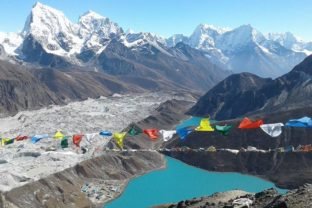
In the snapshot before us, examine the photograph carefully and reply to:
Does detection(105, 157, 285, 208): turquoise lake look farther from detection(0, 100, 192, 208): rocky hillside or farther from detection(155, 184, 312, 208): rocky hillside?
detection(155, 184, 312, 208): rocky hillside

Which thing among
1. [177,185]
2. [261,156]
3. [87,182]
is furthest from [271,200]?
[261,156]

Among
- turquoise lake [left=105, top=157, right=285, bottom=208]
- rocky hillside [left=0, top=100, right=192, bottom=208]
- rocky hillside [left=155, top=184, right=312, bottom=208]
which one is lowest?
turquoise lake [left=105, top=157, right=285, bottom=208]

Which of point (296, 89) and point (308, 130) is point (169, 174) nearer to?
point (308, 130)

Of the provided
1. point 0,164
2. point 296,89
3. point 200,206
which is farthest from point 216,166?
point 296,89

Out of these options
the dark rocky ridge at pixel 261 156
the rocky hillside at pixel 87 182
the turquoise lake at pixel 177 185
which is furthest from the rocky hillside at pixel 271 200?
the dark rocky ridge at pixel 261 156

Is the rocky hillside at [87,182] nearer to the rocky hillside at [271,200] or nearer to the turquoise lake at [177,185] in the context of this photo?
the turquoise lake at [177,185]

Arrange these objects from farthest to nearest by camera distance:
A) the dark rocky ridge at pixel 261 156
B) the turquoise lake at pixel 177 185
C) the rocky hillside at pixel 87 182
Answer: the dark rocky ridge at pixel 261 156 < the turquoise lake at pixel 177 185 < the rocky hillside at pixel 87 182

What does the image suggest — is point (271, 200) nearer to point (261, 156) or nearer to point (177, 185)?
point (177, 185)

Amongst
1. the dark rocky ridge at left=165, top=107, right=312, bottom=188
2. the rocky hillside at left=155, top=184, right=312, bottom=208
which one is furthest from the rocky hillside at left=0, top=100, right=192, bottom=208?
the rocky hillside at left=155, top=184, right=312, bottom=208

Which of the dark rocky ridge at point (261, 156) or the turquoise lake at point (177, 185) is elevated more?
the dark rocky ridge at point (261, 156)
